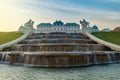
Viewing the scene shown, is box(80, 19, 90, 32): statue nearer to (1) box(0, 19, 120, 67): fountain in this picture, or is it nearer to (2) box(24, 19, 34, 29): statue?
(2) box(24, 19, 34, 29): statue

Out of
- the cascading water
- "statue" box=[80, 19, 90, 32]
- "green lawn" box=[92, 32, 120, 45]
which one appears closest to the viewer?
the cascading water

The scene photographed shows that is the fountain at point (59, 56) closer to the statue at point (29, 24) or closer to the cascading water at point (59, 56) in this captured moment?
the cascading water at point (59, 56)

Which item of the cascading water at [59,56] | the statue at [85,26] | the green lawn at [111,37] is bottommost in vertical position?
the cascading water at [59,56]

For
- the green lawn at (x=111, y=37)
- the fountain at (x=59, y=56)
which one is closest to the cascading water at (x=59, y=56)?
the fountain at (x=59, y=56)

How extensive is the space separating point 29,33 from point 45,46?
20845mm

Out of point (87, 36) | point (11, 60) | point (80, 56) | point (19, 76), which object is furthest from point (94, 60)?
point (87, 36)

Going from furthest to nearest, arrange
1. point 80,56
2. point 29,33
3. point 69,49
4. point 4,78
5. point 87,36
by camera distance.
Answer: point 29,33
point 87,36
point 69,49
point 80,56
point 4,78

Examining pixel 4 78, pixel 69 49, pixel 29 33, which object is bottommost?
pixel 4 78

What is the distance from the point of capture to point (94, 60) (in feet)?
108

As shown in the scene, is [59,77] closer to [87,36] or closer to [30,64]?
[30,64]

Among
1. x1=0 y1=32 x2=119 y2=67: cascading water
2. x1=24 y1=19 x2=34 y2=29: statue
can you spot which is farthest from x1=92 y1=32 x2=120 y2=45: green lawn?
x1=24 y1=19 x2=34 y2=29: statue

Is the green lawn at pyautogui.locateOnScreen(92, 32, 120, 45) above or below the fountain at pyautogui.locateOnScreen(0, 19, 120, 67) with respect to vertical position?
above

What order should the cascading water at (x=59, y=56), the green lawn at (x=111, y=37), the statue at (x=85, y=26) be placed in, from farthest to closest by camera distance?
the statue at (x=85, y=26), the green lawn at (x=111, y=37), the cascading water at (x=59, y=56)

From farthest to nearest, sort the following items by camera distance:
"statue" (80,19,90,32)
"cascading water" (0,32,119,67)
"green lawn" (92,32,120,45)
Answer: "statue" (80,19,90,32)
"green lawn" (92,32,120,45)
"cascading water" (0,32,119,67)
